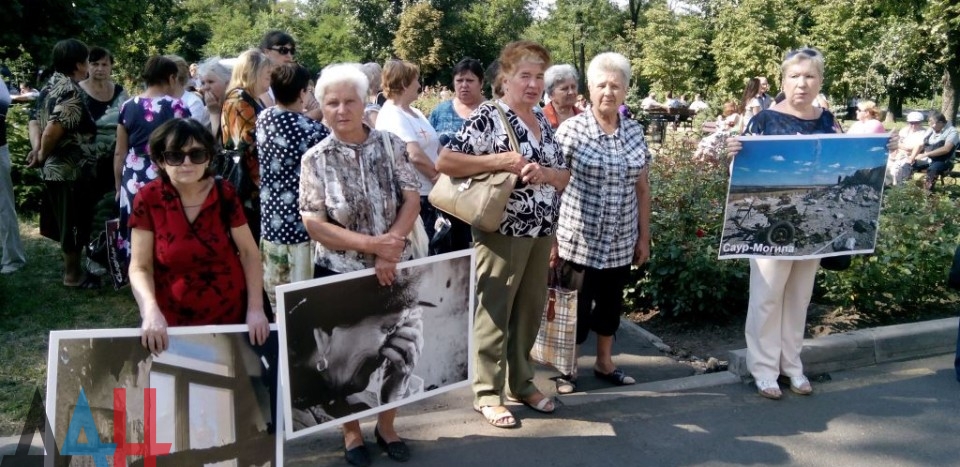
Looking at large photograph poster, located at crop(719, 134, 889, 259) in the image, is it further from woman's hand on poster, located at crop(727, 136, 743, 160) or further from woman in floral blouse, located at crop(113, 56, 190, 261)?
woman in floral blouse, located at crop(113, 56, 190, 261)

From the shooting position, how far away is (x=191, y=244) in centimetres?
306

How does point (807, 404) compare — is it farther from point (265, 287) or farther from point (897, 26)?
point (897, 26)

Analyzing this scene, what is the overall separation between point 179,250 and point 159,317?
32 cm

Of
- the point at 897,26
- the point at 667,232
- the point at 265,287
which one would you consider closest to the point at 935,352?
the point at 667,232

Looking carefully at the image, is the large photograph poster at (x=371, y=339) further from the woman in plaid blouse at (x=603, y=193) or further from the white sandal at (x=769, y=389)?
the white sandal at (x=769, y=389)

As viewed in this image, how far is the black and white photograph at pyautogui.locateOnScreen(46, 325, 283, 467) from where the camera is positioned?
269 cm

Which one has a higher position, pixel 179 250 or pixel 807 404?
pixel 179 250

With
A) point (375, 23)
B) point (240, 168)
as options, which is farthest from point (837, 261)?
point (375, 23)

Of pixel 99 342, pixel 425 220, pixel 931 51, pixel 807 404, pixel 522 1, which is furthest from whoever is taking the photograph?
pixel 522 1

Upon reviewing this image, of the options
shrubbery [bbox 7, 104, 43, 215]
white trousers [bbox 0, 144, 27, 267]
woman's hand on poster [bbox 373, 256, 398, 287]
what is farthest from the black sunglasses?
shrubbery [bbox 7, 104, 43, 215]

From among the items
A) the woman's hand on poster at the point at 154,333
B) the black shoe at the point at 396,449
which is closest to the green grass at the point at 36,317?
the woman's hand on poster at the point at 154,333

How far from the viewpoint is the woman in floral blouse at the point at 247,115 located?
14.5 ft

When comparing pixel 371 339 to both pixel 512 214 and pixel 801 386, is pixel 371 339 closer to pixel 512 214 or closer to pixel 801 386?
pixel 512 214

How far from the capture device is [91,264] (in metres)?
6.34
